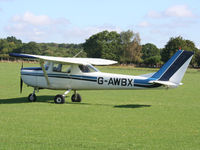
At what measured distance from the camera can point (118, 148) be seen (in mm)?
6355

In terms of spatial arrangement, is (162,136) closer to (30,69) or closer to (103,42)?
(30,69)

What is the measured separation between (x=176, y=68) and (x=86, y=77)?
363 cm

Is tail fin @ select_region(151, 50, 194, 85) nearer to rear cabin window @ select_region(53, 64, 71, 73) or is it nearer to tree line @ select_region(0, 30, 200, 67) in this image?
rear cabin window @ select_region(53, 64, 71, 73)

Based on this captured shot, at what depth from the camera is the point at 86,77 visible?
13242 millimetres

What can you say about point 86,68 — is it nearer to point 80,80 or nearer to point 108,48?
point 80,80

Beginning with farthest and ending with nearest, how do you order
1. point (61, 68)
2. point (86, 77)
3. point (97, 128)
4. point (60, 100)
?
point (61, 68), point (86, 77), point (60, 100), point (97, 128)

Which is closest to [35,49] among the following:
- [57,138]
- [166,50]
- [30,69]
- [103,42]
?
[103,42]

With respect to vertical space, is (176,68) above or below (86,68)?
above

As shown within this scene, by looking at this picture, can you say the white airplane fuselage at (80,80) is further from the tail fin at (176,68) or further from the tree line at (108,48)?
the tree line at (108,48)

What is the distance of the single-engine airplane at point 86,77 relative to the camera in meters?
11.8

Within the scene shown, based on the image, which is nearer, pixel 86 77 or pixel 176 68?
pixel 176 68

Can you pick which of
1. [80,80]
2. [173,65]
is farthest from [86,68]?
[173,65]

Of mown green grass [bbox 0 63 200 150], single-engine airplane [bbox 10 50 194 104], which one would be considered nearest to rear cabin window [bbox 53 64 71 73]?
single-engine airplane [bbox 10 50 194 104]

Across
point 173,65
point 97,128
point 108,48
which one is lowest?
point 97,128
